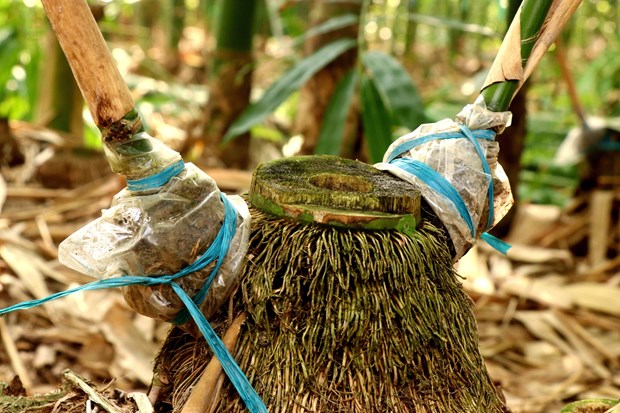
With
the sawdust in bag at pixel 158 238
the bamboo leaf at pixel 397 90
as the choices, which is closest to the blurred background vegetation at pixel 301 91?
the bamboo leaf at pixel 397 90

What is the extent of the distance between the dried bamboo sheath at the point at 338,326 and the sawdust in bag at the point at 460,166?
13 cm

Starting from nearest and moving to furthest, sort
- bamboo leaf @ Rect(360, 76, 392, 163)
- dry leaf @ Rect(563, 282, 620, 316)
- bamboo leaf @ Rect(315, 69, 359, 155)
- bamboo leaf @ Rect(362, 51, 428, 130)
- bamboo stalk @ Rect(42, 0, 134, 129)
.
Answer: bamboo stalk @ Rect(42, 0, 134, 129)
bamboo leaf @ Rect(362, 51, 428, 130)
bamboo leaf @ Rect(360, 76, 392, 163)
bamboo leaf @ Rect(315, 69, 359, 155)
dry leaf @ Rect(563, 282, 620, 316)

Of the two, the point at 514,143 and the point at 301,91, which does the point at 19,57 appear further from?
the point at 514,143

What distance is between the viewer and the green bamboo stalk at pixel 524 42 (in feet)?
5.24

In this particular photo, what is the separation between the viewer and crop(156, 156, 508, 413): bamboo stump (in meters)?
1.39

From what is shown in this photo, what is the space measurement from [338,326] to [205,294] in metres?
0.26

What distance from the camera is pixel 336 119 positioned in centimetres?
285

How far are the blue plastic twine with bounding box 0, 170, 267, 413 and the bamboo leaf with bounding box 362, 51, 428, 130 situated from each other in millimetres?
1267

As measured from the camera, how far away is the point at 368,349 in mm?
1404

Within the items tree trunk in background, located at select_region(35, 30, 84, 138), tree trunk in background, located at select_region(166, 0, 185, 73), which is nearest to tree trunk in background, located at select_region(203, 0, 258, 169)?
tree trunk in background, located at select_region(35, 30, 84, 138)

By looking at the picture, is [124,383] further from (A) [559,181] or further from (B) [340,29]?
(A) [559,181]

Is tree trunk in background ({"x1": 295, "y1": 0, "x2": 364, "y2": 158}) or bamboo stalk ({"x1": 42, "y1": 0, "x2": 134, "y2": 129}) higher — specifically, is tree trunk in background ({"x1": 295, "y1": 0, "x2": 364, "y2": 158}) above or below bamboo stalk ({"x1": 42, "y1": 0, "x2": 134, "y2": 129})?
below

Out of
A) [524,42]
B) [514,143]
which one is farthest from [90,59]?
[514,143]

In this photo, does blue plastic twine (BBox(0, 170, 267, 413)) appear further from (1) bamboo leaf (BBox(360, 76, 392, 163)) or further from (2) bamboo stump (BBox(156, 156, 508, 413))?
(1) bamboo leaf (BBox(360, 76, 392, 163))
